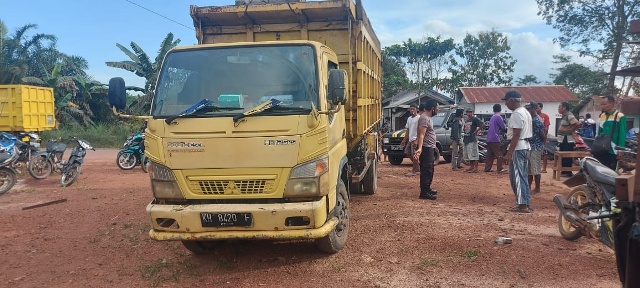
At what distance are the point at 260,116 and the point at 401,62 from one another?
103 feet

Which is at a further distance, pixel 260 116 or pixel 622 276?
pixel 260 116

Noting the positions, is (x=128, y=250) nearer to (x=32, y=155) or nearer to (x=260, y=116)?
(x=260, y=116)

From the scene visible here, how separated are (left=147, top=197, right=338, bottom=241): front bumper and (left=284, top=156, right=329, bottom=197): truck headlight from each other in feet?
0.33

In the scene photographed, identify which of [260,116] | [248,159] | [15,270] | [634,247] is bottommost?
[15,270]

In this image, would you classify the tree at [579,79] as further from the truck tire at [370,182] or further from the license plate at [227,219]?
the license plate at [227,219]

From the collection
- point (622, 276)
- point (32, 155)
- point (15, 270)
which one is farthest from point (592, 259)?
point (32, 155)

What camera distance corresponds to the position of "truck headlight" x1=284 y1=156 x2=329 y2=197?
13.5 feet

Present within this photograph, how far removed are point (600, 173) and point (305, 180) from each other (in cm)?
286

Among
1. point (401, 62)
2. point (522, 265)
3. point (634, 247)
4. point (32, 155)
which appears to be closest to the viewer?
point (634, 247)

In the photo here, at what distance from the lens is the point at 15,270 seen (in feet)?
15.6

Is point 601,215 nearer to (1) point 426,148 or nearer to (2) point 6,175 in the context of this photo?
(1) point 426,148

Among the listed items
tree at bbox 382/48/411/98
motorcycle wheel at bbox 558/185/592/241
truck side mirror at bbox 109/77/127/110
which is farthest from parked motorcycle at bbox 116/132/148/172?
tree at bbox 382/48/411/98

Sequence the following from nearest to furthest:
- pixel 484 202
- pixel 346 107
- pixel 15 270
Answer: pixel 15 270
pixel 346 107
pixel 484 202

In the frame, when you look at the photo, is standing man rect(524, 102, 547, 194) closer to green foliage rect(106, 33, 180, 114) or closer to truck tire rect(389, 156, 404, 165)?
truck tire rect(389, 156, 404, 165)
